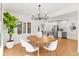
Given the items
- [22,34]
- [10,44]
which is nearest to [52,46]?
[22,34]

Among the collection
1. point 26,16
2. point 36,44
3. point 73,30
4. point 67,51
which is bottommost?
point 67,51

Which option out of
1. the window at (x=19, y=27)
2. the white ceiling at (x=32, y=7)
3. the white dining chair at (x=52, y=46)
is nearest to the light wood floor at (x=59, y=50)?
the white dining chair at (x=52, y=46)

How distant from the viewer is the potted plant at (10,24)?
5.37 ft

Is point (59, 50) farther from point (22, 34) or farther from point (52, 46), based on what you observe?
point (22, 34)

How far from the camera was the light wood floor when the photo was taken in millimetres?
1659

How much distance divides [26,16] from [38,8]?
9.0 inches

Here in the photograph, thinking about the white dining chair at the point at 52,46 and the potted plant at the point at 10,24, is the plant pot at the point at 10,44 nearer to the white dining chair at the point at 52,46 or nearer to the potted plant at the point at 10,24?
the potted plant at the point at 10,24

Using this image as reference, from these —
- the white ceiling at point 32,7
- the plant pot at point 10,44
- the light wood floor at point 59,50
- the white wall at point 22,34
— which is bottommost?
the light wood floor at point 59,50

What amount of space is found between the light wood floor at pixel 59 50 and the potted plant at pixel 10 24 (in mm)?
92

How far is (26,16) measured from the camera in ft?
5.35

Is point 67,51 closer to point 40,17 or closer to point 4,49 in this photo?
point 40,17

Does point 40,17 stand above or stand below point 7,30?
above

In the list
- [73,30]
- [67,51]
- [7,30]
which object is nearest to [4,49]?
[7,30]

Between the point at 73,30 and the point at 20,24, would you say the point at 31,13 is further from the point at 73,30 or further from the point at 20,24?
the point at 73,30
